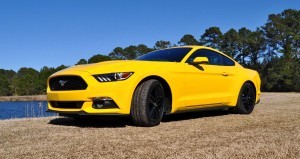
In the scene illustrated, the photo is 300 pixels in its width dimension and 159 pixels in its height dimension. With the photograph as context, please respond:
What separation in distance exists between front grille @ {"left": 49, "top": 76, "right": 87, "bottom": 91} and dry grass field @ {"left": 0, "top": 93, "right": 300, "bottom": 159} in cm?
61

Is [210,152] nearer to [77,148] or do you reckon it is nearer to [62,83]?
[77,148]

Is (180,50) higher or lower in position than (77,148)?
higher

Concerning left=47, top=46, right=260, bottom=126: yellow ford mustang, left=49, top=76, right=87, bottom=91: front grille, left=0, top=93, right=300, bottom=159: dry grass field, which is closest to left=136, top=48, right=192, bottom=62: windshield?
left=47, top=46, right=260, bottom=126: yellow ford mustang

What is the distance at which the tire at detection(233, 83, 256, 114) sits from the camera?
26.5ft

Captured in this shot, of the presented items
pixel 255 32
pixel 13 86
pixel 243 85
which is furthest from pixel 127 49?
pixel 243 85

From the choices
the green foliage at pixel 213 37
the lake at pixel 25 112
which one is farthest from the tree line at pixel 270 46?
the lake at pixel 25 112

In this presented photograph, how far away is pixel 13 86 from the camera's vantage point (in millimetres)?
117625

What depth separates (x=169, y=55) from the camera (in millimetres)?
7031

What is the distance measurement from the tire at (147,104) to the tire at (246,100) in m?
2.63

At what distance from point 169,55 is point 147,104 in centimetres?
160

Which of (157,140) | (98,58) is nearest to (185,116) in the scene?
(157,140)

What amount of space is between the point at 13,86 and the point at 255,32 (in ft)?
249

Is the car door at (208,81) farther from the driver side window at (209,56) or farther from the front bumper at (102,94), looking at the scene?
the front bumper at (102,94)

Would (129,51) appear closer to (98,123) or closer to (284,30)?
(284,30)
